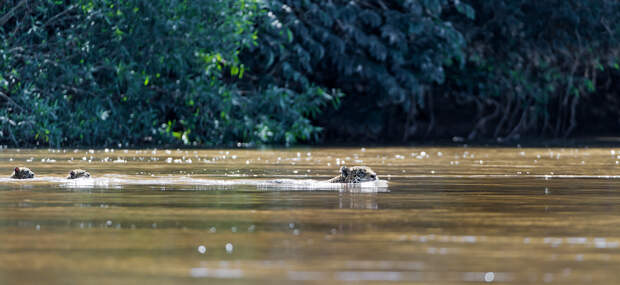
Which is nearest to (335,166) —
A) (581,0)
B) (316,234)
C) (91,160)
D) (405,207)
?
(91,160)

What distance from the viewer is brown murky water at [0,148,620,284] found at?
3.79m

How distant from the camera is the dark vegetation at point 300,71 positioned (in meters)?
18.4

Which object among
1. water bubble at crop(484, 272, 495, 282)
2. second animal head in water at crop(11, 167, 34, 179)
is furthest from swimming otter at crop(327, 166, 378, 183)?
water bubble at crop(484, 272, 495, 282)

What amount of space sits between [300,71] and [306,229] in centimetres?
1869

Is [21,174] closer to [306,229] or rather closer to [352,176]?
[352,176]

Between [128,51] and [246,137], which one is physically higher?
[128,51]

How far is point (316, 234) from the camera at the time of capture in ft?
16.2

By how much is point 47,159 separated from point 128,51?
625 centimetres

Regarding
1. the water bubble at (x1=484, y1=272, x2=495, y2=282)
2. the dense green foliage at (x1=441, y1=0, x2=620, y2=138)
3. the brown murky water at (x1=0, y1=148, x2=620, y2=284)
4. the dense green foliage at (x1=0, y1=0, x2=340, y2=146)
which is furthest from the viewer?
the dense green foliage at (x1=441, y1=0, x2=620, y2=138)

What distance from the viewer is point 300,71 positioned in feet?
78.0

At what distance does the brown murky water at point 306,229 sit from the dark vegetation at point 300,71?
9.13 m

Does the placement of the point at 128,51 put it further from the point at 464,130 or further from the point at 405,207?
the point at 405,207

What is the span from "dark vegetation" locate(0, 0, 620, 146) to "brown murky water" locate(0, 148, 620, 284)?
359 inches

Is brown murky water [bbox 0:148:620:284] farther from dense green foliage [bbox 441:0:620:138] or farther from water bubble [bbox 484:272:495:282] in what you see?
dense green foliage [bbox 441:0:620:138]
